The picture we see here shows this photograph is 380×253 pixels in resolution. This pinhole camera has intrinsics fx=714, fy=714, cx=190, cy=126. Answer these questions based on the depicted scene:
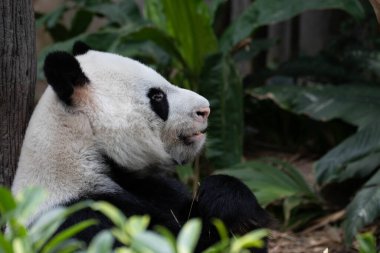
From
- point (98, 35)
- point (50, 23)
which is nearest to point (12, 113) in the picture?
point (98, 35)

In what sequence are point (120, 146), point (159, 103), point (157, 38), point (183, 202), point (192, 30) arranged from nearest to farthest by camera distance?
point (120, 146), point (159, 103), point (183, 202), point (157, 38), point (192, 30)

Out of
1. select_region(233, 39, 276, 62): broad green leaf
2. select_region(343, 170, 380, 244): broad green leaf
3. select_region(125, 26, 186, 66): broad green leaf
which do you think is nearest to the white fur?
select_region(343, 170, 380, 244): broad green leaf

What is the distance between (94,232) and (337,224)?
3.64 meters

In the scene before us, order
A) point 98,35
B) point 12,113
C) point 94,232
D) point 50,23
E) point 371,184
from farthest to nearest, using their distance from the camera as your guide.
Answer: point 50,23
point 98,35
point 371,184
point 12,113
point 94,232

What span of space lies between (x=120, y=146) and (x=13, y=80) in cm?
78

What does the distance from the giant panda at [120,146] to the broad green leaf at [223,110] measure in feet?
9.97

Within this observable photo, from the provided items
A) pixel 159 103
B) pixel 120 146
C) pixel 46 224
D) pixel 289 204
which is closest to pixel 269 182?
pixel 289 204

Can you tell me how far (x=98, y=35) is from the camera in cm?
741

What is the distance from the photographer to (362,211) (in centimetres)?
557

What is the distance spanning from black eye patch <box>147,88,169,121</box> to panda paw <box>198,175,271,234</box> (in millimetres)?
418

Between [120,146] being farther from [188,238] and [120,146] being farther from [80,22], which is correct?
[80,22]

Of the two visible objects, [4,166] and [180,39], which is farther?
[180,39]

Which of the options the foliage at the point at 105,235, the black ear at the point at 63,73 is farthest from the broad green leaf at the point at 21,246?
the black ear at the point at 63,73

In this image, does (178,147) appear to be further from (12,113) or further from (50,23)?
(50,23)
